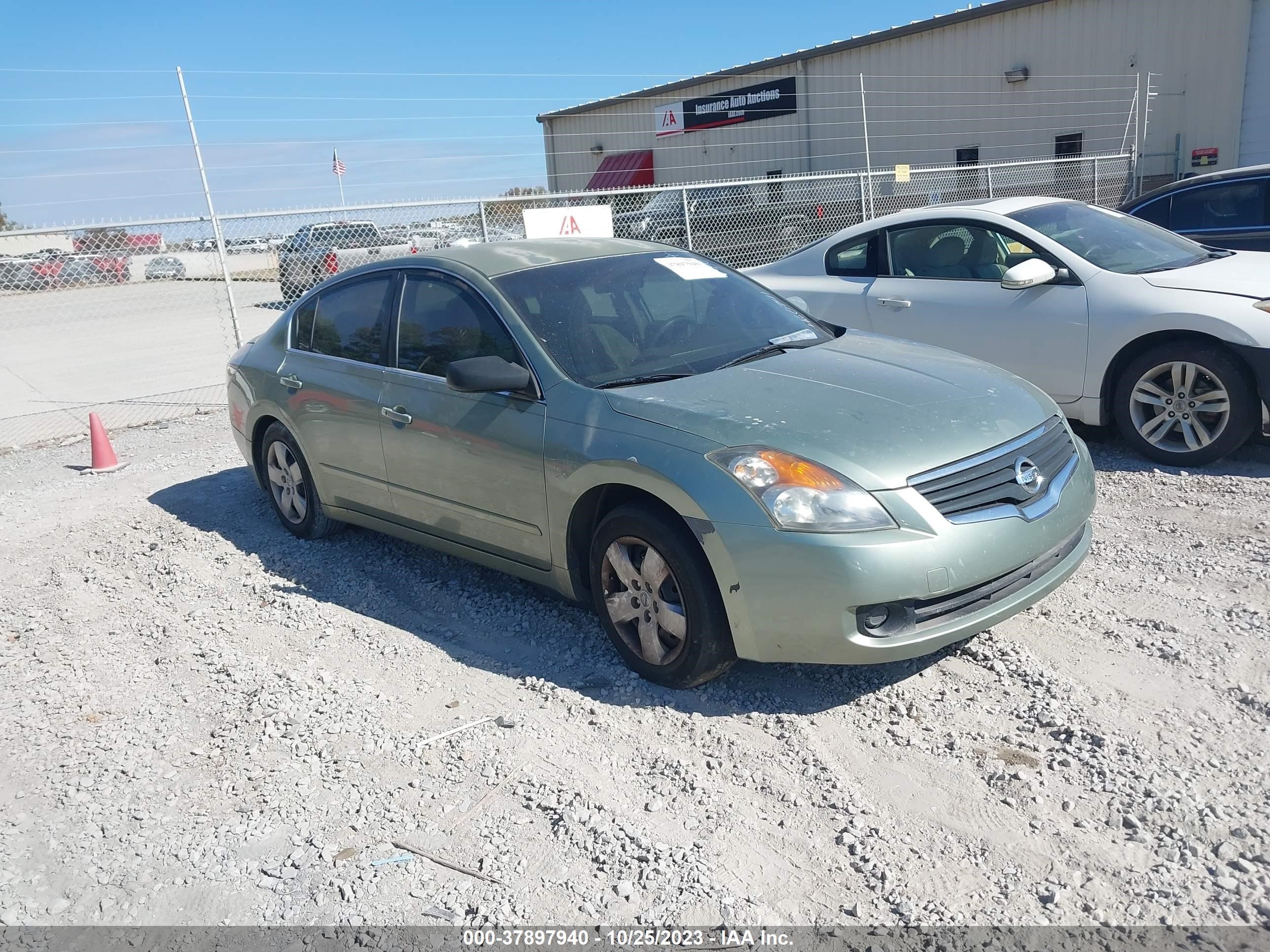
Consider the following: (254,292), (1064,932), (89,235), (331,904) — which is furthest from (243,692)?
(254,292)

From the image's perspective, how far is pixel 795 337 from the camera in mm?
4676

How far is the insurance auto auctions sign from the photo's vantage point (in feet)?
87.9

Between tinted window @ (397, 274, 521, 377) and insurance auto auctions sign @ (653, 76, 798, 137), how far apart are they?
931 inches

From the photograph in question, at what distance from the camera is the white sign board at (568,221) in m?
10.7

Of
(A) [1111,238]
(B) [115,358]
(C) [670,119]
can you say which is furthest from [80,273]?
(C) [670,119]

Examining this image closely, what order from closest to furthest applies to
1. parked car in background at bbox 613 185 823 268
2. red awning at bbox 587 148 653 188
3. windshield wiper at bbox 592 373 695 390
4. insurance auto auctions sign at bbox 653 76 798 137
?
windshield wiper at bbox 592 373 695 390 → parked car in background at bbox 613 185 823 268 → insurance auto auctions sign at bbox 653 76 798 137 → red awning at bbox 587 148 653 188

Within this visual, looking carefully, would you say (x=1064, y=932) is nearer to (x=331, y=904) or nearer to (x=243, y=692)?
(x=331, y=904)

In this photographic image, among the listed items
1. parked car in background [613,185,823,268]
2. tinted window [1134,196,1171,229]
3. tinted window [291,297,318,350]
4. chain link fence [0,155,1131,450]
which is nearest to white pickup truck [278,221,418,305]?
chain link fence [0,155,1131,450]

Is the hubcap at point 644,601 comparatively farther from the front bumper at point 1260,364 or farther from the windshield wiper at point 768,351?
the front bumper at point 1260,364

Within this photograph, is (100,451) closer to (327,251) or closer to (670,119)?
(327,251)

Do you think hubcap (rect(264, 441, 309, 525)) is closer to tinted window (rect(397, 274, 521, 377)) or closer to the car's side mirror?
tinted window (rect(397, 274, 521, 377))

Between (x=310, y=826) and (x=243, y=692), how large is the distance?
3.46 feet

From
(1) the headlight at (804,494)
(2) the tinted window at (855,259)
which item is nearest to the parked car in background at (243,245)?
(2) the tinted window at (855,259)

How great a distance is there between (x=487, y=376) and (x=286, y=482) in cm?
233
